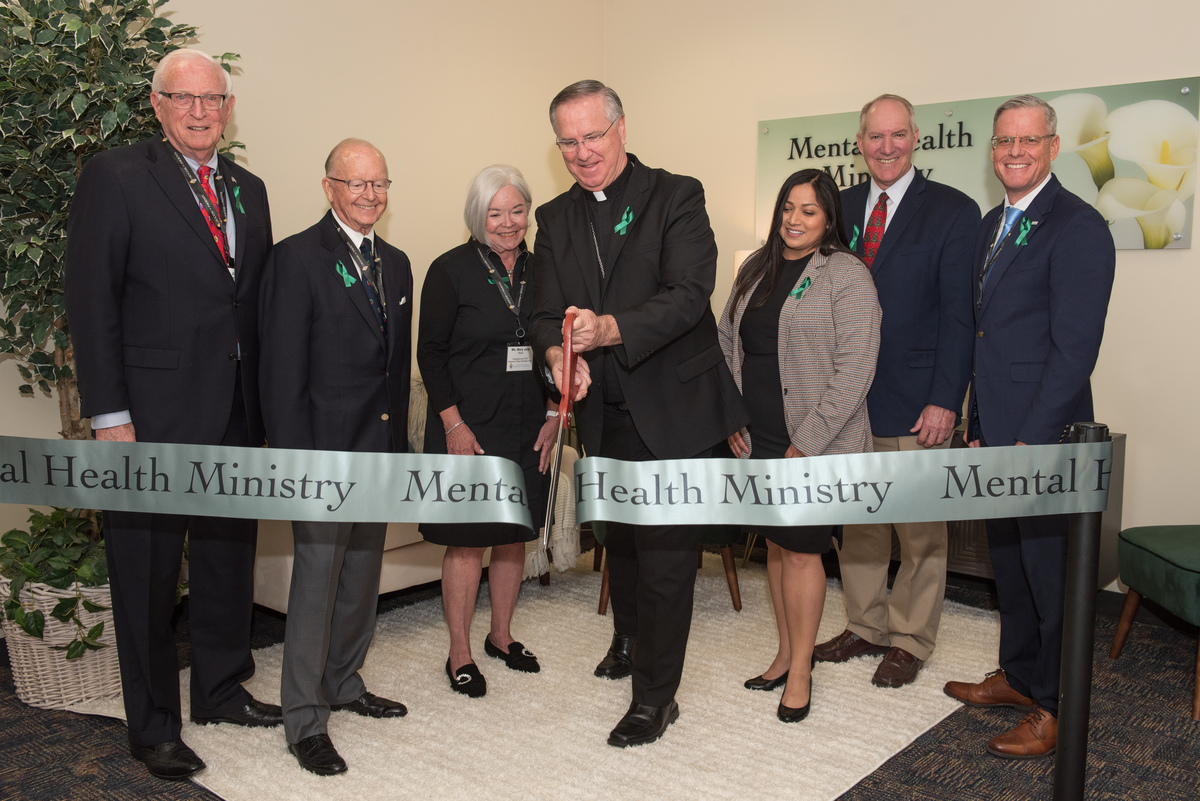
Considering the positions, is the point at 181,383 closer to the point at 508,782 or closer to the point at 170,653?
the point at 170,653

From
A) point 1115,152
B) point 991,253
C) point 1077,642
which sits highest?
point 1115,152

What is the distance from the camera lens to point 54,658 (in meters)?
2.97

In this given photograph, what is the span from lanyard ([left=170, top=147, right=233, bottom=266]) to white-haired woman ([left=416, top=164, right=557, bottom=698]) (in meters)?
0.64

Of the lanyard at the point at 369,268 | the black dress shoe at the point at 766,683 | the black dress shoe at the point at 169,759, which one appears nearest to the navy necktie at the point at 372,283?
the lanyard at the point at 369,268

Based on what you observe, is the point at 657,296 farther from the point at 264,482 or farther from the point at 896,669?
the point at 896,669

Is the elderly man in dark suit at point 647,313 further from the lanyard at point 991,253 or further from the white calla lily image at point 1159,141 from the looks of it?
the white calla lily image at point 1159,141

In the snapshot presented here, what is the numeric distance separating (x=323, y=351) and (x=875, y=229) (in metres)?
1.85

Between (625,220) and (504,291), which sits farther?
(504,291)

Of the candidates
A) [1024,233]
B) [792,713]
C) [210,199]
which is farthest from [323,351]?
[1024,233]

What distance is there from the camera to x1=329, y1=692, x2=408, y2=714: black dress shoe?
9.62 ft

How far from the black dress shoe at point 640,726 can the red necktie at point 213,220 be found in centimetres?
173

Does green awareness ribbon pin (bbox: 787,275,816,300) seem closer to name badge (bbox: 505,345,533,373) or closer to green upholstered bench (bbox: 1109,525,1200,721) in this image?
name badge (bbox: 505,345,533,373)

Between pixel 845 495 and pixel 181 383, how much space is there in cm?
175

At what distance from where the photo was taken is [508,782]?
2.52 metres
